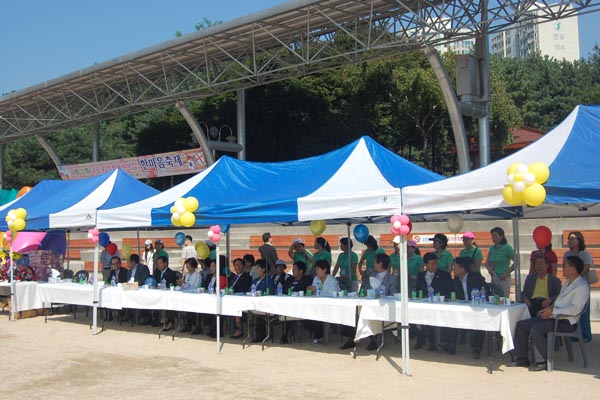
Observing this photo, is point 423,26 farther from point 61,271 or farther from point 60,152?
point 60,152

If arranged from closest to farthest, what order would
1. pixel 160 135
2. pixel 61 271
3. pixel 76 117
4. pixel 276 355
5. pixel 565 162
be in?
pixel 565 162
pixel 276 355
pixel 61 271
pixel 76 117
pixel 160 135

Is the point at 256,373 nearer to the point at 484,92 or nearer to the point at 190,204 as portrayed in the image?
the point at 190,204

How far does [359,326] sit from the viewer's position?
24.9 feet

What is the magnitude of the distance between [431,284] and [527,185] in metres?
2.39

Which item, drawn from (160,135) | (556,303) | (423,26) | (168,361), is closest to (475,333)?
(556,303)

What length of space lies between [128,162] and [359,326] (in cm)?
1852

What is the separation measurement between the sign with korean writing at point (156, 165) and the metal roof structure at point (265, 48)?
1840 mm

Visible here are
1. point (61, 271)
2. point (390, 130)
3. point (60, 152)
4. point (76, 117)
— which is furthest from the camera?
point (60, 152)

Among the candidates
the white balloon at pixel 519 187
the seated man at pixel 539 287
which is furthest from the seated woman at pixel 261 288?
the white balloon at pixel 519 187

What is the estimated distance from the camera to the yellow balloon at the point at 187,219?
8.48 meters

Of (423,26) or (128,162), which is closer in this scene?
(423,26)

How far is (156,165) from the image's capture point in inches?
907

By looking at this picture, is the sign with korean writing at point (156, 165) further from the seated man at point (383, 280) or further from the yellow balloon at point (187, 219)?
the seated man at point (383, 280)

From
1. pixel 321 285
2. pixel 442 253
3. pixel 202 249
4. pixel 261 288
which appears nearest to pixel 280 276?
pixel 261 288
